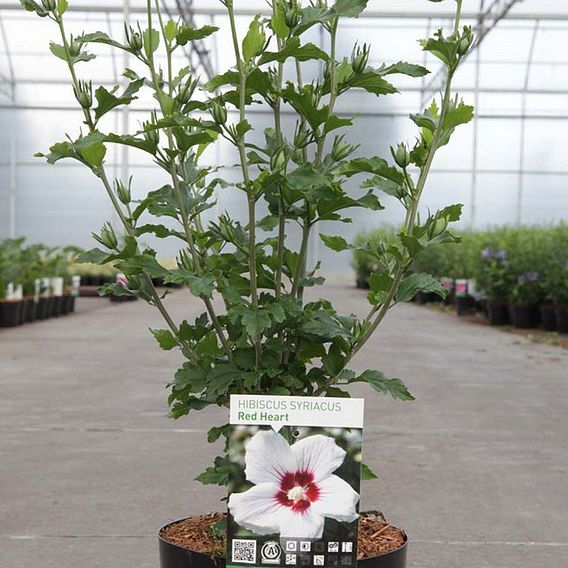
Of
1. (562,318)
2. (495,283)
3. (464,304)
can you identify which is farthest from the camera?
(464,304)

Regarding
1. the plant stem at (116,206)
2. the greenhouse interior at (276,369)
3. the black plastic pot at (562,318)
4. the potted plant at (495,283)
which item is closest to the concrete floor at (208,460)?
the greenhouse interior at (276,369)

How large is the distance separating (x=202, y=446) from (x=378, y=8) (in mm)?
15545

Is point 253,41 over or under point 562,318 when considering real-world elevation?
over

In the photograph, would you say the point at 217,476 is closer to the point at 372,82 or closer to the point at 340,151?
the point at 340,151

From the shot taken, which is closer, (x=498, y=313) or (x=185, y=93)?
(x=185, y=93)

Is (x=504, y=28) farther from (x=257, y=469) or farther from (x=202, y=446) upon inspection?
(x=257, y=469)

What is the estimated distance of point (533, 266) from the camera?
10.9 m

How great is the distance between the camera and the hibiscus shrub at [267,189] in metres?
1.60

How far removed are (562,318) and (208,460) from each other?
7.13m

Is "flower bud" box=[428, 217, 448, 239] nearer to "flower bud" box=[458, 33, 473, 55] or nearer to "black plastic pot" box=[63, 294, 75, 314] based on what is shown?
"flower bud" box=[458, 33, 473, 55]

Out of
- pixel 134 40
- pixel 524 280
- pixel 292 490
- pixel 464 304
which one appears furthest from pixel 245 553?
pixel 464 304

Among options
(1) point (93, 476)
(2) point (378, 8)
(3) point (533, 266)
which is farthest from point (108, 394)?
(2) point (378, 8)

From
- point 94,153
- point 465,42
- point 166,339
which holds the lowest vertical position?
point 166,339

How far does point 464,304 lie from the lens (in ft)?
46.1
